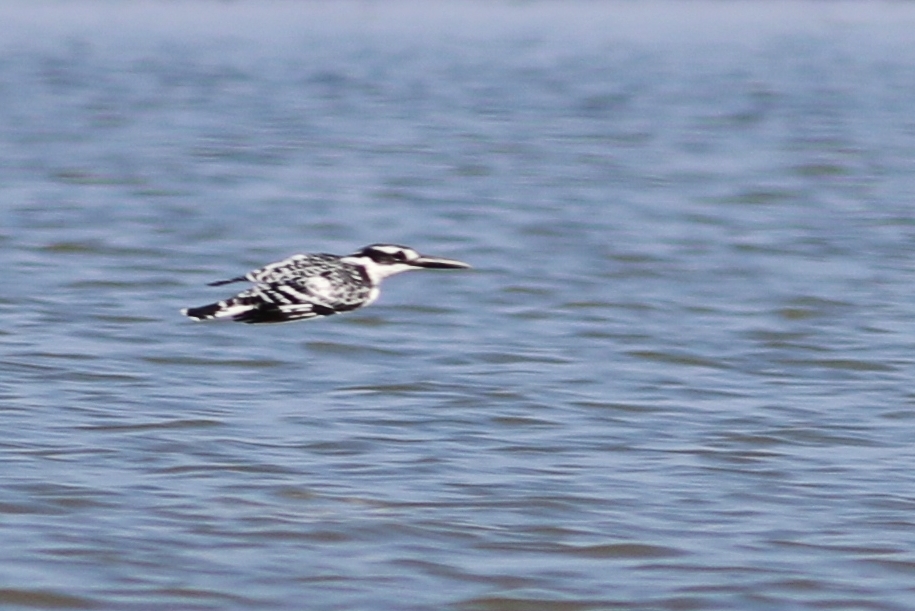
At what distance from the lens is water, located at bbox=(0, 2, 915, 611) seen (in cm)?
749

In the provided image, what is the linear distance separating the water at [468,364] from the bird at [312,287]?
28.0 inches

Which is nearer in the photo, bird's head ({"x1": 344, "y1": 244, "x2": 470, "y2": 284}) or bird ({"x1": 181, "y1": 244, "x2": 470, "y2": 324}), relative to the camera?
bird ({"x1": 181, "y1": 244, "x2": 470, "y2": 324})

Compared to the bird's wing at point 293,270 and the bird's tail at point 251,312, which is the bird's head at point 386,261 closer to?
the bird's wing at point 293,270

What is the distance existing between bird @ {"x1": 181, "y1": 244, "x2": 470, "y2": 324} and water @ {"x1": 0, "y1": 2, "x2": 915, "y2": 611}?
710 mm

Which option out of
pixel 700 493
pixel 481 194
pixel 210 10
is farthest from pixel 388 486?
pixel 210 10

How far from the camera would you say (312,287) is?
8328 mm

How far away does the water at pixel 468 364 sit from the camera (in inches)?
295

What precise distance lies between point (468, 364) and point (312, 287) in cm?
267

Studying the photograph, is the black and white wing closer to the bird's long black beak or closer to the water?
the bird's long black beak

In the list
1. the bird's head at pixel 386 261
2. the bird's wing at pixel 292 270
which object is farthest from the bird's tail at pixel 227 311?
the bird's head at pixel 386 261

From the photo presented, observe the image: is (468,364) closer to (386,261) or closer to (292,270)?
(386,261)

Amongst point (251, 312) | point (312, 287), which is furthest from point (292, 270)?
point (251, 312)

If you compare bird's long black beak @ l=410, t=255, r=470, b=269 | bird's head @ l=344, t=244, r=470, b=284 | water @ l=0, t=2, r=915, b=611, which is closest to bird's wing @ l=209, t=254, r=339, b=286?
bird's head @ l=344, t=244, r=470, b=284

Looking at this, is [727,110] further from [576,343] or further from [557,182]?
[576,343]
